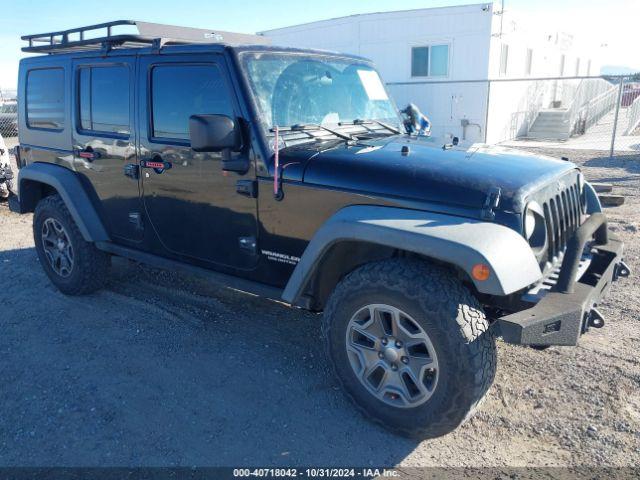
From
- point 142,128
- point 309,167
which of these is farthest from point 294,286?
point 142,128

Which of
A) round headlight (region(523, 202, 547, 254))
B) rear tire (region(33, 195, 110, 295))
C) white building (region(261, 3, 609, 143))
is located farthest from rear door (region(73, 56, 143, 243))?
white building (region(261, 3, 609, 143))

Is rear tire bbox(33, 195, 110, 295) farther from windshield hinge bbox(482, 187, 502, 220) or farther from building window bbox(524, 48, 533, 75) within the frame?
building window bbox(524, 48, 533, 75)

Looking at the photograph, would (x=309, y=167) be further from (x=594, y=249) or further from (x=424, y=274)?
(x=594, y=249)

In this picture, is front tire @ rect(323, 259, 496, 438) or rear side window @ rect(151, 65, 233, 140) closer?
front tire @ rect(323, 259, 496, 438)

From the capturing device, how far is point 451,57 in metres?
16.2

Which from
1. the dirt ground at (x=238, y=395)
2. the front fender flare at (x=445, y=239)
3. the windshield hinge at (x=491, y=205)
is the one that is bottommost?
the dirt ground at (x=238, y=395)

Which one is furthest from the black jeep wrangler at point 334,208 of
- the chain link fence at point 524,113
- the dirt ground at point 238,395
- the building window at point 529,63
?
the building window at point 529,63

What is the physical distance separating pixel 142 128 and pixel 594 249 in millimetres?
3125

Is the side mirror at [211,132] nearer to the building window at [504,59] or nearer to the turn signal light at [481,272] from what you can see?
the turn signal light at [481,272]

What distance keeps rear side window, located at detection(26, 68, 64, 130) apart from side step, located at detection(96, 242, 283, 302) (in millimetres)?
1190

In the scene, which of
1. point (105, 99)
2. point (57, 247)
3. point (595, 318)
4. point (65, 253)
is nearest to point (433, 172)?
point (595, 318)

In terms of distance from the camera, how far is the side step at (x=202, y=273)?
343 cm

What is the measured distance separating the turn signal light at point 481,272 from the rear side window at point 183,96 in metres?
1.80

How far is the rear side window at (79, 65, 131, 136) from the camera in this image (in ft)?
13.0
